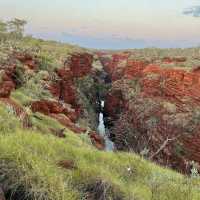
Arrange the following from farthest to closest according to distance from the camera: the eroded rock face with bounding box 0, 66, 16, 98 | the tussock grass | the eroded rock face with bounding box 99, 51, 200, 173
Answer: the eroded rock face with bounding box 99, 51, 200, 173
the eroded rock face with bounding box 0, 66, 16, 98
the tussock grass

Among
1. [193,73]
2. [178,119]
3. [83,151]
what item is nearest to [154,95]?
[193,73]

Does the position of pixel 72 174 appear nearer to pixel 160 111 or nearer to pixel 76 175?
pixel 76 175

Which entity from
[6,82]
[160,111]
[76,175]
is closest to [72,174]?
[76,175]

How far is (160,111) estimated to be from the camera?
41156mm

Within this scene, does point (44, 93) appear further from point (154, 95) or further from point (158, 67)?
point (158, 67)

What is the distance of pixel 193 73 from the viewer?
139ft

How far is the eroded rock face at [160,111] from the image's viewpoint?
108ft

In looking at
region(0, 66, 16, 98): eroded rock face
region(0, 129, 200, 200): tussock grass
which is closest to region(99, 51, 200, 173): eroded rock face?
region(0, 66, 16, 98): eroded rock face

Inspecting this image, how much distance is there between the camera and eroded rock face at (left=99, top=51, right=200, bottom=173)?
33.1m

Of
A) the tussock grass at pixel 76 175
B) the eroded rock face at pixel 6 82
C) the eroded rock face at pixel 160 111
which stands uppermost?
the tussock grass at pixel 76 175

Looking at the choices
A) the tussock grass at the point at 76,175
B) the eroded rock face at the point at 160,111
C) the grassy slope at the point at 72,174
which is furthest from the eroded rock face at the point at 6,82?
the eroded rock face at the point at 160,111

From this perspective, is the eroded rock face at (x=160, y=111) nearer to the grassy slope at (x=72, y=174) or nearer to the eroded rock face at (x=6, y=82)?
the eroded rock face at (x=6, y=82)

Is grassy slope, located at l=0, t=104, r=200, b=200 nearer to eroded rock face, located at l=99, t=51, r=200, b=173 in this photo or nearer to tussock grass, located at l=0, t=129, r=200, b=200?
tussock grass, located at l=0, t=129, r=200, b=200

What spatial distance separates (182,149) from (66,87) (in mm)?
9932
